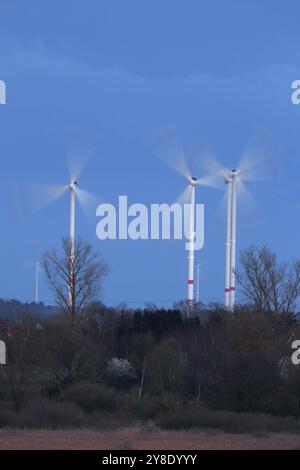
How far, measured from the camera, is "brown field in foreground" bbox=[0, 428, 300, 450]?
25383 millimetres

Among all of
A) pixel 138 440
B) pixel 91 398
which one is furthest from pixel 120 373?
pixel 138 440

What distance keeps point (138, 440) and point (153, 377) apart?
1657 centimetres

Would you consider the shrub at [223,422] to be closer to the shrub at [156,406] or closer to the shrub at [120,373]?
the shrub at [156,406]

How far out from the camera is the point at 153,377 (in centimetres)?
4403

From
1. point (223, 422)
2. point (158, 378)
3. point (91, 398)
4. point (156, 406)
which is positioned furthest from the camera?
point (158, 378)

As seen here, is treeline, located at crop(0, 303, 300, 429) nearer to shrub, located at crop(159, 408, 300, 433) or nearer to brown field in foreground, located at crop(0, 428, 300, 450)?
shrub, located at crop(159, 408, 300, 433)

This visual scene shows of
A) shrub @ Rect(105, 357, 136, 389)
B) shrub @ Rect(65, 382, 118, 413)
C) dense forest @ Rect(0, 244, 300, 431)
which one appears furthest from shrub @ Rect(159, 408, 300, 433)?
shrub @ Rect(105, 357, 136, 389)

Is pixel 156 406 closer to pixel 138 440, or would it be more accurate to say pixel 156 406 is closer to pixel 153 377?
pixel 153 377

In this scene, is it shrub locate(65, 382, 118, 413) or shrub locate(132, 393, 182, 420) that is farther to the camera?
shrub locate(65, 382, 118, 413)

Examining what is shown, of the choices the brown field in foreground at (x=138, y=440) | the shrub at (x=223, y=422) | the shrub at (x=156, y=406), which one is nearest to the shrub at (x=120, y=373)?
the shrub at (x=156, y=406)

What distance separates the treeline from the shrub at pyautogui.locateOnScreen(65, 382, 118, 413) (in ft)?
0.13

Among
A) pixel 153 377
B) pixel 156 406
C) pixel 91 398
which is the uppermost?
pixel 153 377

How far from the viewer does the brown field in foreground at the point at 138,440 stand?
2538 centimetres

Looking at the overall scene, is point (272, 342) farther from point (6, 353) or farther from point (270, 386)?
point (6, 353)
